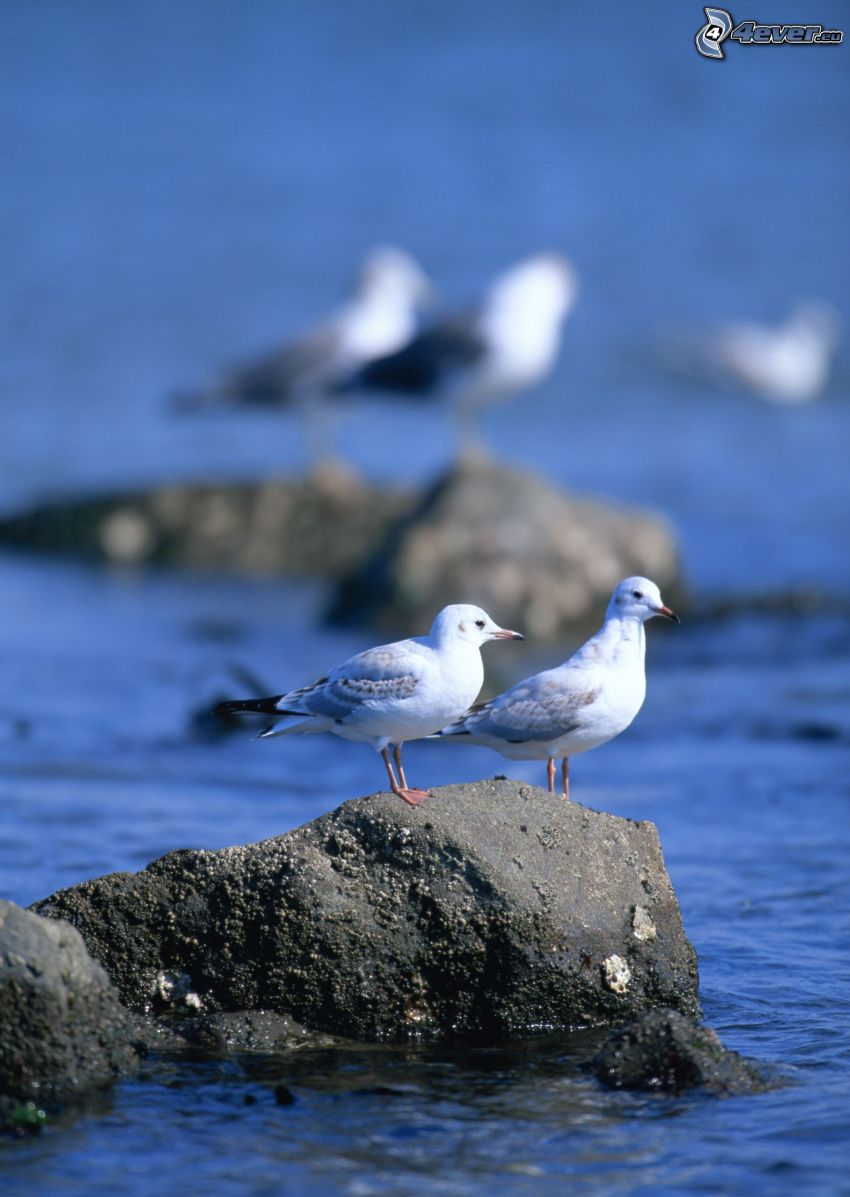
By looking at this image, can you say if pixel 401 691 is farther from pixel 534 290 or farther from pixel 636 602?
pixel 534 290

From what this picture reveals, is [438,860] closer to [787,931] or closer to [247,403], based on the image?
[787,931]

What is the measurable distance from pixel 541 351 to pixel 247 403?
3587 mm

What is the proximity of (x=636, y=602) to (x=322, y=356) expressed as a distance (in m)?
10.3

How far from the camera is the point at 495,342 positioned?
1445 cm

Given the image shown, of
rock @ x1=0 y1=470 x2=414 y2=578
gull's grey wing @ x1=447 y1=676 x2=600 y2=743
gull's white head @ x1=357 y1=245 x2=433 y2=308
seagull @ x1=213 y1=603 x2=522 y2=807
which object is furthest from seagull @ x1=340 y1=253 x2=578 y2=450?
seagull @ x1=213 y1=603 x2=522 y2=807

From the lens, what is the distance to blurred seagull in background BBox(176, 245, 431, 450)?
16516 millimetres

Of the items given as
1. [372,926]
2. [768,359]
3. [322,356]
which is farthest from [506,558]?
[768,359]

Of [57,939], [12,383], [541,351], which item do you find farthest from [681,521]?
[57,939]

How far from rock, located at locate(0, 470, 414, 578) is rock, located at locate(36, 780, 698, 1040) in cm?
1004

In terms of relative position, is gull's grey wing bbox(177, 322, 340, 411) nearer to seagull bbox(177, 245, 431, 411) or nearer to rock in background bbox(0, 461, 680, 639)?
seagull bbox(177, 245, 431, 411)

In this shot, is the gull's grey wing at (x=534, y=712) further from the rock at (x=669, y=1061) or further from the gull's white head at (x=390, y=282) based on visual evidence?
the gull's white head at (x=390, y=282)

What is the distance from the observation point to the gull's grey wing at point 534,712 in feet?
21.0

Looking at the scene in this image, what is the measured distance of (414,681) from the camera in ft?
19.8

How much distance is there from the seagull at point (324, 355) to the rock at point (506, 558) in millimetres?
2633
